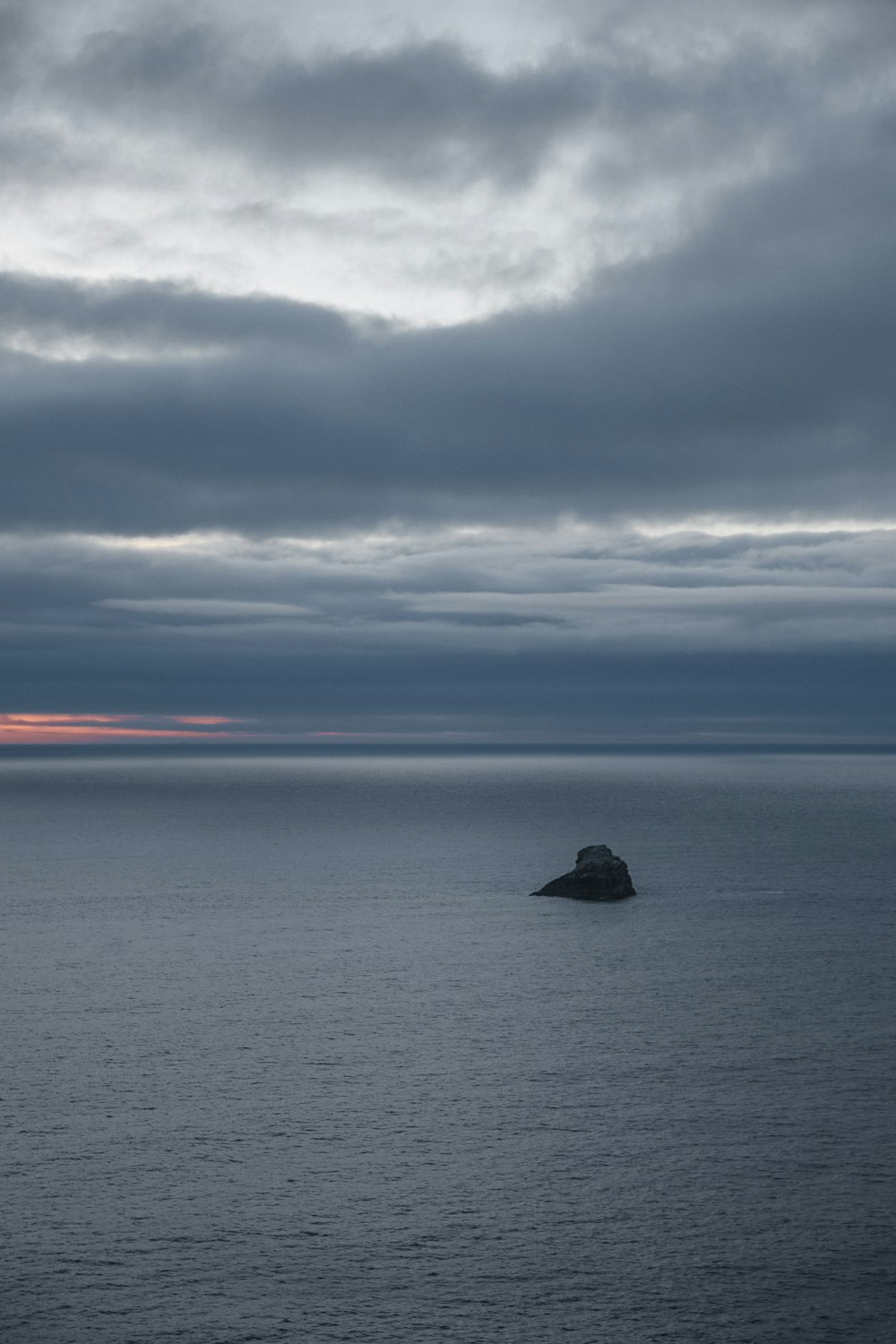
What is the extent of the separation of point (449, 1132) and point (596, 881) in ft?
246

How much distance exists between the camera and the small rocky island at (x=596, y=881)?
126312mm

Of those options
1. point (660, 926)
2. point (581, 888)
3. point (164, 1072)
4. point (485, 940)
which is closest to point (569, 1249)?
point (164, 1072)

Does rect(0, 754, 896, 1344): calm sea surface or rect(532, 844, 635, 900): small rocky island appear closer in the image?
rect(0, 754, 896, 1344): calm sea surface

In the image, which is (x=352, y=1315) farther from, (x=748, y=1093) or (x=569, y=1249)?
(x=748, y=1093)

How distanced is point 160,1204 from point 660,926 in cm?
7140

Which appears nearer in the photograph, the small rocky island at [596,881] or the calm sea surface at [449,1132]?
the calm sea surface at [449,1132]

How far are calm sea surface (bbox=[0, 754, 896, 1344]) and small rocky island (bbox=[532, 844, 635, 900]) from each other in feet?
50.0

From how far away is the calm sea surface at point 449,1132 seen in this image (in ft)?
123

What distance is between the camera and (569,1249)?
41.5 meters

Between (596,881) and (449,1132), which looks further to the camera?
(596,881)

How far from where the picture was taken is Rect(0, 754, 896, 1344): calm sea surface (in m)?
37.5

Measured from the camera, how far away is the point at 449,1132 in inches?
2111

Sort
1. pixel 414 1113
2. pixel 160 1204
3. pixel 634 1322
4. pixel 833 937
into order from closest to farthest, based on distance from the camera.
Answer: pixel 634 1322 → pixel 160 1204 → pixel 414 1113 → pixel 833 937

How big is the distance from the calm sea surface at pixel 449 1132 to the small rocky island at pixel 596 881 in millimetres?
15227
